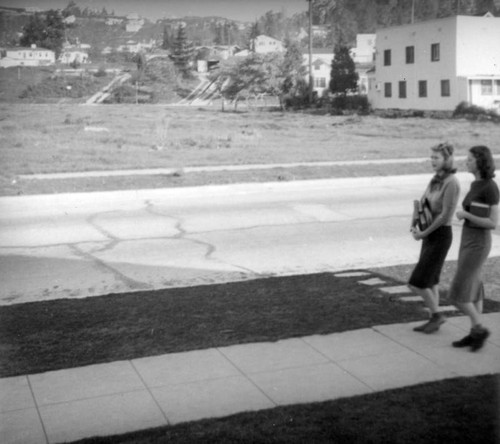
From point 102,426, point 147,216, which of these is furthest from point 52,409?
point 147,216

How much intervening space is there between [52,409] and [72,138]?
25115mm

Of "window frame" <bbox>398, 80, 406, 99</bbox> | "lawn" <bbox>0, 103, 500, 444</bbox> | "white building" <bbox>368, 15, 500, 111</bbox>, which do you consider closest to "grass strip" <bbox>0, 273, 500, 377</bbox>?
"lawn" <bbox>0, 103, 500, 444</bbox>

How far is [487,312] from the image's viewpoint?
6984 millimetres

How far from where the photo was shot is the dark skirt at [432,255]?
611cm

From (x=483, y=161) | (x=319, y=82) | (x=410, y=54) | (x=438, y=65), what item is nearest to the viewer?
(x=483, y=161)

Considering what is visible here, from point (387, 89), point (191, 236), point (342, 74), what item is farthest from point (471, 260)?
point (342, 74)

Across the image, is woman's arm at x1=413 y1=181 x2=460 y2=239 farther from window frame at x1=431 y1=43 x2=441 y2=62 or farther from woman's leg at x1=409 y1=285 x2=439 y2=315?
window frame at x1=431 y1=43 x2=441 y2=62

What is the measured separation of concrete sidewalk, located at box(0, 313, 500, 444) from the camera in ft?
15.2

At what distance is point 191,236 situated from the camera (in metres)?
11.1

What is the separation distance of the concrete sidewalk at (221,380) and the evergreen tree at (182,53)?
658 centimetres

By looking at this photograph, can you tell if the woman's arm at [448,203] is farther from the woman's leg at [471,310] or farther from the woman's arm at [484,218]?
the woman's leg at [471,310]

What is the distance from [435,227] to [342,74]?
50.4 m

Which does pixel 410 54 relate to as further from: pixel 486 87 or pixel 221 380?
pixel 221 380

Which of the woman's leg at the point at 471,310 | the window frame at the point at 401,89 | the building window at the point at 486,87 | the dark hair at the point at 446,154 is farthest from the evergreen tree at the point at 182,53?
the window frame at the point at 401,89
